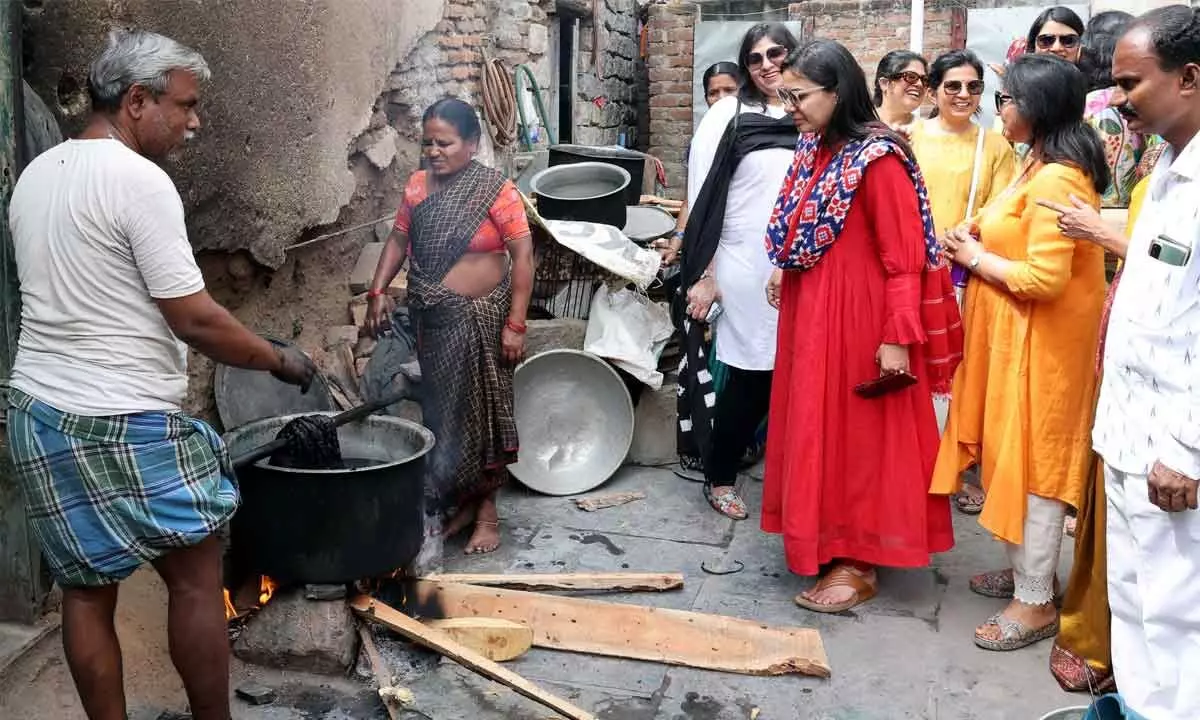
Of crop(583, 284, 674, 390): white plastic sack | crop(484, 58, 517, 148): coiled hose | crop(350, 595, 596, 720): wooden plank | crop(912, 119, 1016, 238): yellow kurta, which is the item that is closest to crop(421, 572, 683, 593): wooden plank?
crop(350, 595, 596, 720): wooden plank

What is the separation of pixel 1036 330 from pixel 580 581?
1.91 m

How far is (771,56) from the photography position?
16.5 feet

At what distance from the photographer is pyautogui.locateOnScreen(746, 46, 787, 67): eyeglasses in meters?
5.01

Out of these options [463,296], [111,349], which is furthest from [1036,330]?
[111,349]

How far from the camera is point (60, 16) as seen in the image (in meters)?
3.48

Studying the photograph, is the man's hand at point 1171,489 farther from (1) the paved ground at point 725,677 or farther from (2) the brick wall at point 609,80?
(2) the brick wall at point 609,80

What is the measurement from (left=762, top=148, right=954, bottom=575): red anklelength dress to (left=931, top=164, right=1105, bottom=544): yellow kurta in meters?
0.28

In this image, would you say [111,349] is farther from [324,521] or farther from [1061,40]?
[1061,40]

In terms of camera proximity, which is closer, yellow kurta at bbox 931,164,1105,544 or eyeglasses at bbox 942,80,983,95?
yellow kurta at bbox 931,164,1105,544

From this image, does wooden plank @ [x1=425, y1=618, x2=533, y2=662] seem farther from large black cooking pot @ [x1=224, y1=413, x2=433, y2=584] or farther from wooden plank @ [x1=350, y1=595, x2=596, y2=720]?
large black cooking pot @ [x1=224, y1=413, x2=433, y2=584]

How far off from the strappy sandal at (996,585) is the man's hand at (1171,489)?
1.75m

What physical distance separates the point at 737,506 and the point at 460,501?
1.35m

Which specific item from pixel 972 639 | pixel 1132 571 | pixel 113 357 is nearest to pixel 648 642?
pixel 972 639

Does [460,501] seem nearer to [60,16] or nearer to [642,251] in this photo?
[642,251]
